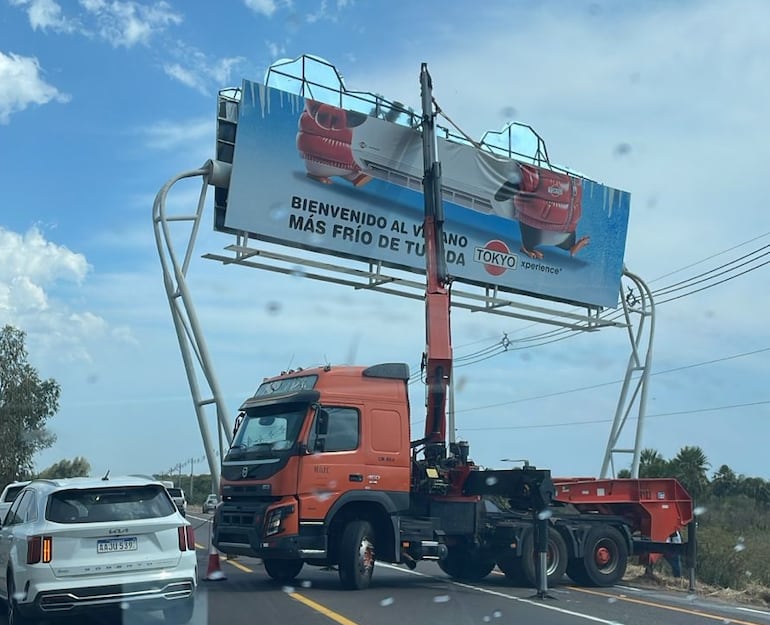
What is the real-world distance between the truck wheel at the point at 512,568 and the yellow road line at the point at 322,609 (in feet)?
12.5

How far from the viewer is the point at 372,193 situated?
70.0ft

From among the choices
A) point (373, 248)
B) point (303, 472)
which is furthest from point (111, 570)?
point (373, 248)

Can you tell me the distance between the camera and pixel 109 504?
9500 millimetres

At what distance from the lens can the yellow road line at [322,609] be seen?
1036 centimetres

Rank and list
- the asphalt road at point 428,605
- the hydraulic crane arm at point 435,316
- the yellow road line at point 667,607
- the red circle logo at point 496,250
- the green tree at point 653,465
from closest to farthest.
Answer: the asphalt road at point 428,605 → the yellow road line at point 667,607 → the hydraulic crane arm at point 435,316 → the red circle logo at point 496,250 → the green tree at point 653,465

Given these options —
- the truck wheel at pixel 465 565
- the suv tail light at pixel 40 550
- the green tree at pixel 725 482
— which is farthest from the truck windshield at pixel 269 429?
the green tree at pixel 725 482

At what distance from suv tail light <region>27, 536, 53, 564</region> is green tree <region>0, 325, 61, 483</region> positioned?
4102 cm

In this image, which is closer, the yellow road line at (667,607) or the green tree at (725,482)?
the yellow road line at (667,607)

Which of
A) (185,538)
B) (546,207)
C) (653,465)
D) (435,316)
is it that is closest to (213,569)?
(185,538)

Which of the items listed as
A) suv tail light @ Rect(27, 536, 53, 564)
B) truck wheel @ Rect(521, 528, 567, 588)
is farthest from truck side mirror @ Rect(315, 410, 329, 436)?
suv tail light @ Rect(27, 536, 53, 564)

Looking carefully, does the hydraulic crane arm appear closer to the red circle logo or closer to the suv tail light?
the red circle logo

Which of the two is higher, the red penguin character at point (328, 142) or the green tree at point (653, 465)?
the red penguin character at point (328, 142)

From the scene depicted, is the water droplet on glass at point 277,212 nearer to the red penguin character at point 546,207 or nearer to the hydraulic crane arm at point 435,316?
the hydraulic crane arm at point 435,316

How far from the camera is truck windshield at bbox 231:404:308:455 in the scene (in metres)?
13.7
